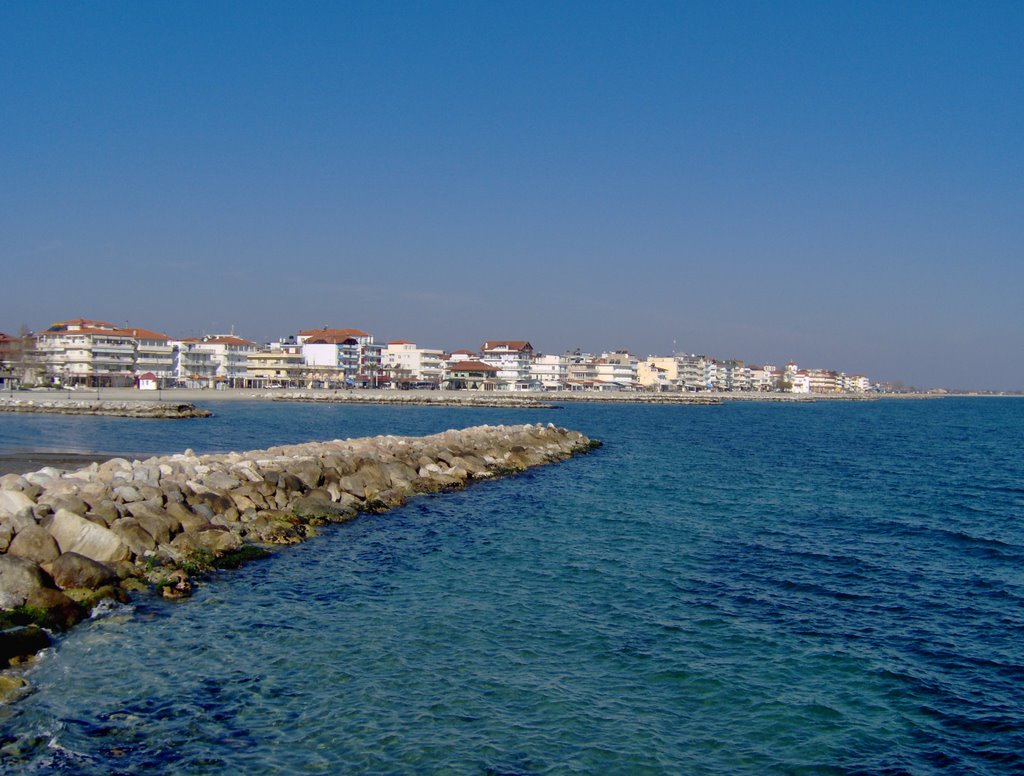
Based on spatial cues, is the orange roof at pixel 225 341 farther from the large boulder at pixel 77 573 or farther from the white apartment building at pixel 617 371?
the large boulder at pixel 77 573

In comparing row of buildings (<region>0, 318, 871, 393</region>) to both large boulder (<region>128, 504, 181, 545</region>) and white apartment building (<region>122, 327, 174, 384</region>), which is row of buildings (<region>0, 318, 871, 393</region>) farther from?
large boulder (<region>128, 504, 181, 545</region>)

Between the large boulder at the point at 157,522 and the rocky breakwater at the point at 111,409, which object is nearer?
the large boulder at the point at 157,522

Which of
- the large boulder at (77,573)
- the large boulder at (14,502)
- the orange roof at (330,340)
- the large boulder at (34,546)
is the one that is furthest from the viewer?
the orange roof at (330,340)

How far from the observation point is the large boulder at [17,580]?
11406mm

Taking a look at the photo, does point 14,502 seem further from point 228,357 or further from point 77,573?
point 228,357

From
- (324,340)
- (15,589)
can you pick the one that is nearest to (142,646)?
(15,589)

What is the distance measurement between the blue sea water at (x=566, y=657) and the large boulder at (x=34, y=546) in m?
1.99

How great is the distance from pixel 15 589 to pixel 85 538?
245 cm

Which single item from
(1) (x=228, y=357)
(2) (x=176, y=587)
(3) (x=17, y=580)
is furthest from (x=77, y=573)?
(1) (x=228, y=357)

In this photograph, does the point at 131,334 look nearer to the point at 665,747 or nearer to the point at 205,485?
the point at 205,485

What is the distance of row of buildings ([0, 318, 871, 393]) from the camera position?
107 meters

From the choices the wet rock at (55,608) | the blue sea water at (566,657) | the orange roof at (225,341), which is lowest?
the blue sea water at (566,657)

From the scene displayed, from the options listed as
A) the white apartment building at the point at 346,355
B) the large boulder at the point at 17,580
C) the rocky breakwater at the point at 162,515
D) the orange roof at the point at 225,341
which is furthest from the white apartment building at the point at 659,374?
the large boulder at the point at 17,580

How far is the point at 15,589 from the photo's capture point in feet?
37.9
